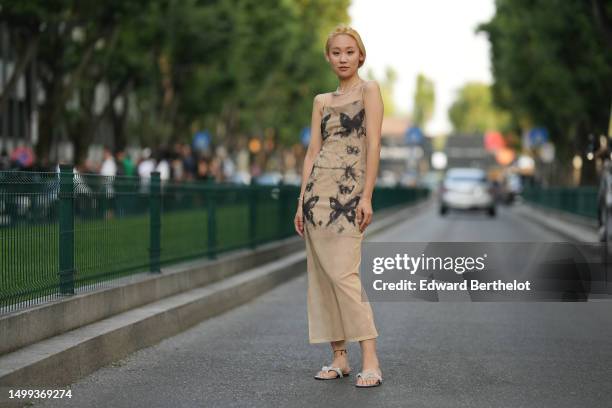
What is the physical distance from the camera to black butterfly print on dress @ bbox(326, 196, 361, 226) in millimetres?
7449

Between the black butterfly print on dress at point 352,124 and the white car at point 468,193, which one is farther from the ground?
the black butterfly print on dress at point 352,124

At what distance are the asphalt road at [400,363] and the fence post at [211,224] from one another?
1468 mm

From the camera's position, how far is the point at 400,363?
8.75 metres

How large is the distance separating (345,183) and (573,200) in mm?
27274

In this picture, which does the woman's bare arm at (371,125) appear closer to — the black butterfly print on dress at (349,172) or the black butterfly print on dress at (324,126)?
the black butterfly print on dress at (349,172)

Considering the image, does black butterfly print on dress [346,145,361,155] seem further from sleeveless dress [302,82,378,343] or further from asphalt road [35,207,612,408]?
asphalt road [35,207,612,408]

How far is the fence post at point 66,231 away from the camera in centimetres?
900

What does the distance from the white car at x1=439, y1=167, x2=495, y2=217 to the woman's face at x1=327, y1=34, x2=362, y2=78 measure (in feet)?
124

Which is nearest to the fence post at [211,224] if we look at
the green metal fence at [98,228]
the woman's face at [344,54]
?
the green metal fence at [98,228]

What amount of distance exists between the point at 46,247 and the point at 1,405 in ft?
7.16

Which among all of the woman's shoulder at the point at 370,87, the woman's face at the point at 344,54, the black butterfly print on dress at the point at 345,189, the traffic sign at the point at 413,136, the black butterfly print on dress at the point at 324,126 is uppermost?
the traffic sign at the point at 413,136

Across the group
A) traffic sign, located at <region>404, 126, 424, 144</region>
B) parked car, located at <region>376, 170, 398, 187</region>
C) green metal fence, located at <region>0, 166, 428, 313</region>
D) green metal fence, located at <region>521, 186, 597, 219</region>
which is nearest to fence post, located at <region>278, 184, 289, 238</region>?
green metal fence, located at <region>0, 166, 428, 313</region>

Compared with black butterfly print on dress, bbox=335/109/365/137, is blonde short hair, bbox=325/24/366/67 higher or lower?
higher

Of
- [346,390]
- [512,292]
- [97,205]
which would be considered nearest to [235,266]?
[512,292]
